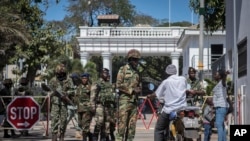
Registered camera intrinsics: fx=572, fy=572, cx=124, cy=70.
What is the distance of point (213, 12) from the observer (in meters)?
22.1

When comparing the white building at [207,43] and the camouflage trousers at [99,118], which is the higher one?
the white building at [207,43]

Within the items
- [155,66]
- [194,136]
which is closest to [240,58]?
[194,136]

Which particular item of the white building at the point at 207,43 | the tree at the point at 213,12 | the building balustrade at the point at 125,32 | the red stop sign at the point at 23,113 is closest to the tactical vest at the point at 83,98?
the red stop sign at the point at 23,113

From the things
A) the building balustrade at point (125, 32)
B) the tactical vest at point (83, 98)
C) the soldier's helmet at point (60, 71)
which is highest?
the building balustrade at point (125, 32)

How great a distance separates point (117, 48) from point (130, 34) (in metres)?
1.30

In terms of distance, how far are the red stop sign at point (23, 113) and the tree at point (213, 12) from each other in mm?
10751

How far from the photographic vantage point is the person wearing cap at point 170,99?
10.3m

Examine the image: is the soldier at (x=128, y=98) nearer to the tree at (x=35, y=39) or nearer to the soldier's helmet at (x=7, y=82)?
the soldier's helmet at (x=7, y=82)

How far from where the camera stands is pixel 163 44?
38.7 m

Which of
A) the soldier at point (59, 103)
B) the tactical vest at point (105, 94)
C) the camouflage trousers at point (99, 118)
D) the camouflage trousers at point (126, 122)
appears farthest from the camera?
the tactical vest at point (105, 94)

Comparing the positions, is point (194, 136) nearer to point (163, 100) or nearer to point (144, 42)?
point (163, 100)

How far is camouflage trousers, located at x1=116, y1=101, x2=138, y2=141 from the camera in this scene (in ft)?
33.4

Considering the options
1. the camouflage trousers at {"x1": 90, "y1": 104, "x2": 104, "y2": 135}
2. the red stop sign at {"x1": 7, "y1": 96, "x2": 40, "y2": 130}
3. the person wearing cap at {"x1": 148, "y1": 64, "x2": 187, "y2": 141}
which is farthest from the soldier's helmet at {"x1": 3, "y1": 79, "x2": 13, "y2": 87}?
the person wearing cap at {"x1": 148, "y1": 64, "x2": 187, "y2": 141}

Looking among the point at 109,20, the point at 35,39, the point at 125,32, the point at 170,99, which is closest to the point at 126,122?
the point at 170,99
